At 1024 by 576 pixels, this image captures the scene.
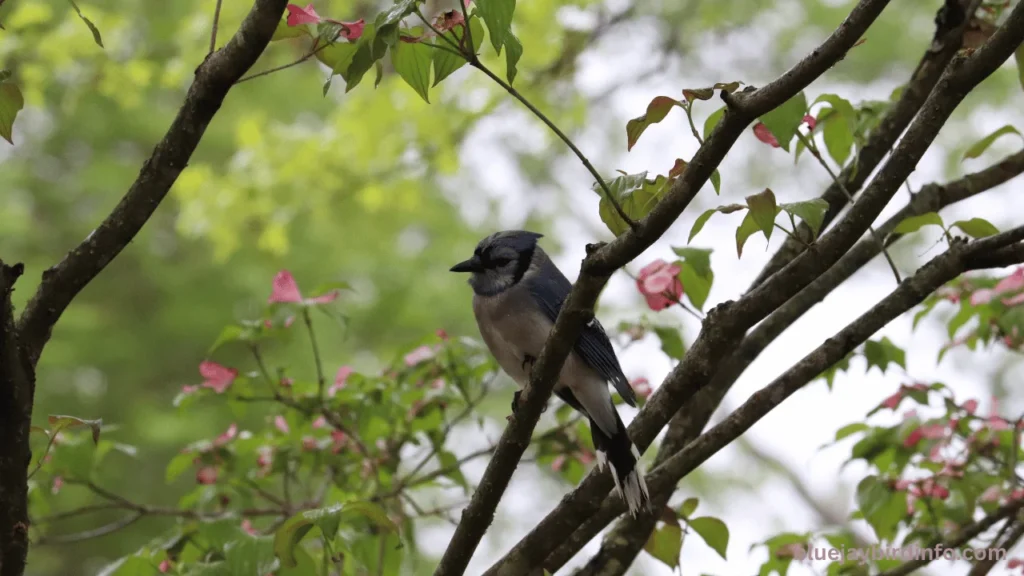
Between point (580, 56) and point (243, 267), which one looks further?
point (243, 267)

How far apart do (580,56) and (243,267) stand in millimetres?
3144

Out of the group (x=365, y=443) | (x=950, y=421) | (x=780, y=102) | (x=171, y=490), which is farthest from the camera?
(x=171, y=490)

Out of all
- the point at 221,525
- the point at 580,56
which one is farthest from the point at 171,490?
the point at 221,525

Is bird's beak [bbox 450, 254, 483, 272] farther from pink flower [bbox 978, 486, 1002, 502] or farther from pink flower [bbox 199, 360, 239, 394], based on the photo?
pink flower [bbox 978, 486, 1002, 502]

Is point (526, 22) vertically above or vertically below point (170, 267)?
below

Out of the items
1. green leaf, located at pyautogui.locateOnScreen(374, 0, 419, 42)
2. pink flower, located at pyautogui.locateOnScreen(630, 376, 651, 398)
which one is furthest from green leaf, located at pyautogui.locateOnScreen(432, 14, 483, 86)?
pink flower, located at pyautogui.locateOnScreen(630, 376, 651, 398)

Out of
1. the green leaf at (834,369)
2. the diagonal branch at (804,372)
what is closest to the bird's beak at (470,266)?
the diagonal branch at (804,372)

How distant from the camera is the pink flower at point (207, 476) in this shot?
2.95 meters

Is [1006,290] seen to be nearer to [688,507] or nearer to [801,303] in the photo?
[801,303]

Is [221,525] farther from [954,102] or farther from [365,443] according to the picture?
[954,102]

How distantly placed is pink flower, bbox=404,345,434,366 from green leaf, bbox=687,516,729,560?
37.5 inches

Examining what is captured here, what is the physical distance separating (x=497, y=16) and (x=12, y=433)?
1072 millimetres

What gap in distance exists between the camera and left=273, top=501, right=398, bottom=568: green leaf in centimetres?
163

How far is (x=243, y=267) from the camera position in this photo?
741cm
